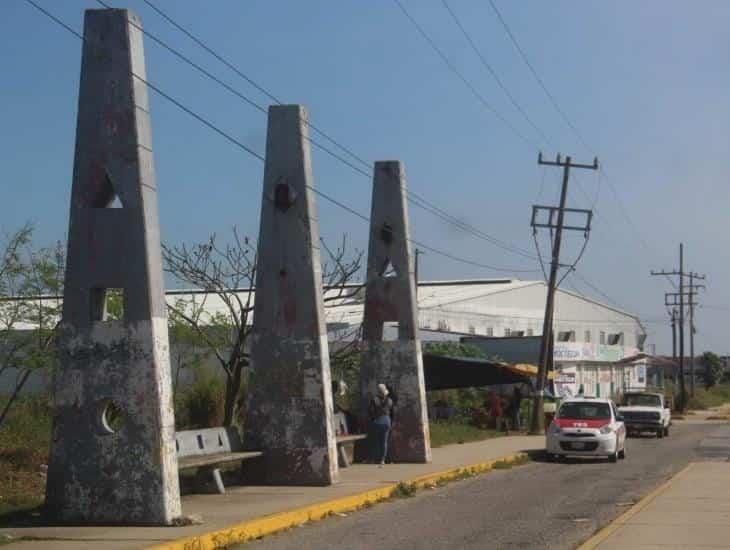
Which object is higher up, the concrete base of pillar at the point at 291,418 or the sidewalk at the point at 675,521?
the concrete base of pillar at the point at 291,418

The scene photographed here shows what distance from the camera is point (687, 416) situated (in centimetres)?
7362

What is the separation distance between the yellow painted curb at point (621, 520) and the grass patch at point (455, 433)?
13288mm

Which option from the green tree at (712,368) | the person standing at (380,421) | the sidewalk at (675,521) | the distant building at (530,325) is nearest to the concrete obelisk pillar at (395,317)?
the person standing at (380,421)

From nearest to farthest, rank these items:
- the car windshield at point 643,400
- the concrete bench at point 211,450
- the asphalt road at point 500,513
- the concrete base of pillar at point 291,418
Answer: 1. the asphalt road at point 500,513
2. the concrete bench at point 211,450
3. the concrete base of pillar at point 291,418
4. the car windshield at point 643,400

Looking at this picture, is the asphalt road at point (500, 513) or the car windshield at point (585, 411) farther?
the car windshield at point (585, 411)

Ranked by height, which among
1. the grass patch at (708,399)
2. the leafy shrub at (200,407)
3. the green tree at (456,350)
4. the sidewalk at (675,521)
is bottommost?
the grass patch at (708,399)

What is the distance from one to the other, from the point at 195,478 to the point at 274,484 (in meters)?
1.56

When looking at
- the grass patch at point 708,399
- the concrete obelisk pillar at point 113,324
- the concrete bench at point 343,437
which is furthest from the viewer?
the grass patch at point 708,399

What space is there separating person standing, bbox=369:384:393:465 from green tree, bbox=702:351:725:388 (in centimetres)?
11540

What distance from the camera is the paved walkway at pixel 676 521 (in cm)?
1323

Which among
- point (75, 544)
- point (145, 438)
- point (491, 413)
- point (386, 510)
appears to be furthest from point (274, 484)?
point (491, 413)

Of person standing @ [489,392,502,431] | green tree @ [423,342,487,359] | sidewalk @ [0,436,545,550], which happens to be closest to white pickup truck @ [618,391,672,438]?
person standing @ [489,392,502,431]

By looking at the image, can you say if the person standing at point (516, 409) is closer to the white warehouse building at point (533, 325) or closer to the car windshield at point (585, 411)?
the white warehouse building at point (533, 325)

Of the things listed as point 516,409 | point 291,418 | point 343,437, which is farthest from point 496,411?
point 291,418
